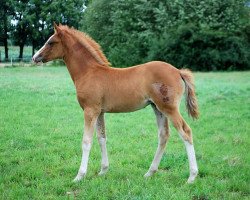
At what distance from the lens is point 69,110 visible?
1311 cm

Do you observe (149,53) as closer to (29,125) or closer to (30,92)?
(30,92)

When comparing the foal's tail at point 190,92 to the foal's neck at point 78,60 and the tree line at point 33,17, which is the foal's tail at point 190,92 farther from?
the tree line at point 33,17

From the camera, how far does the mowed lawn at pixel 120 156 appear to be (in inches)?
229

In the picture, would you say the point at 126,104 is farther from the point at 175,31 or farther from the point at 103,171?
the point at 175,31

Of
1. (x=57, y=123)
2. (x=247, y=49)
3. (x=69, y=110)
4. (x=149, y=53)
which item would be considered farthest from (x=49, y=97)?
(x=247, y=49)

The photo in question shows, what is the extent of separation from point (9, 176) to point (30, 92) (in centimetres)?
1133

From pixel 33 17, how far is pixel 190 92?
52.2 metres

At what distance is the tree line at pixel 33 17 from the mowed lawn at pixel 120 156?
44209 mm

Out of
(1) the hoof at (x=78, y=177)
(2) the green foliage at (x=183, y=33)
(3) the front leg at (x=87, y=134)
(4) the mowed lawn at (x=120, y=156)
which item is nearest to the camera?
(4) the mowed lawn at (x=120, y=156)

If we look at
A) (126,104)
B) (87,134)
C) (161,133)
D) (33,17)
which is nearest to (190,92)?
(161,133)

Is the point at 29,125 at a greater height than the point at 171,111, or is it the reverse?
the point at 171,111

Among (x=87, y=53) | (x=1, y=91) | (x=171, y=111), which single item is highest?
(x=87, y=53)

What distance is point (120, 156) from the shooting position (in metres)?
7.79

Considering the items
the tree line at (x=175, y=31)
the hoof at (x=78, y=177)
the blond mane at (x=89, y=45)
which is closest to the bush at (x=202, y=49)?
the tree line at (x=175, y=31)
